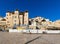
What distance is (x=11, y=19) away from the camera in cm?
5950

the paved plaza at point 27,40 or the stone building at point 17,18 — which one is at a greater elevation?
the stone building at point 17,18

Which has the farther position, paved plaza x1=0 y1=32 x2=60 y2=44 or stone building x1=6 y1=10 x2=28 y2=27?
stone building x1=6 y1=10 x2=28 y2=27

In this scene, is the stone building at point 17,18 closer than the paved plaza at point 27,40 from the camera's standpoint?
No

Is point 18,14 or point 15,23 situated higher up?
point 18,14

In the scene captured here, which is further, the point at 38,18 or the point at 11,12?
the point at 38,18

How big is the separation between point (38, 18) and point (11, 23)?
16205 mm

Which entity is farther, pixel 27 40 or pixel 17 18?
pixel 17 18

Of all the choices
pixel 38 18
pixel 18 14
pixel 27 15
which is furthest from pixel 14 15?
pixel 38 18

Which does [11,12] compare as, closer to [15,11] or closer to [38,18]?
[15,11]

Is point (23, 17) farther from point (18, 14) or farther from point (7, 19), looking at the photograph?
point (7, 19)

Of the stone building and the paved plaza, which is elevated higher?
the stone building

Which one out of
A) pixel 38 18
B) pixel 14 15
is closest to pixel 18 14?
pixel 14 15

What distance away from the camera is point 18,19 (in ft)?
191

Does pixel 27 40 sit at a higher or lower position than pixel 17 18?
lower
